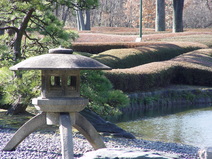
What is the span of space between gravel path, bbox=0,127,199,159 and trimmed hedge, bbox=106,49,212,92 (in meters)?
5.76

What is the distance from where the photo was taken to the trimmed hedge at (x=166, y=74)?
12.8 m

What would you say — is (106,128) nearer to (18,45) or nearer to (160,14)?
(18,45)

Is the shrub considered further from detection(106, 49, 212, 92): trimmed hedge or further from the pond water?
detection(106, 49, 212, 92): trimmed hedge

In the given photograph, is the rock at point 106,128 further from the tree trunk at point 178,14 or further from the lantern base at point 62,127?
the tree trunk at point 178,14

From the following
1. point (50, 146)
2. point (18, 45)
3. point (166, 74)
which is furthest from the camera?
point (166, 74)

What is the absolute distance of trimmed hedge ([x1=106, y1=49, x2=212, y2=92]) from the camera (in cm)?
1276

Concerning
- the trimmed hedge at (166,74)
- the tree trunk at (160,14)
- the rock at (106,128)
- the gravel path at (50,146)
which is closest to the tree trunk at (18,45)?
the gravel path at (50,146)

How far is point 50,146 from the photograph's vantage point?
18.0 feet

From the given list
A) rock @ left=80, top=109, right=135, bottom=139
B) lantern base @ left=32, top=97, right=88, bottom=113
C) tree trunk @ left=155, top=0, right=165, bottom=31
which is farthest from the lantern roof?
tree trunk @ left=155, top=0, right=165, bottom=31

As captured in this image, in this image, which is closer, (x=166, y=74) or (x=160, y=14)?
(x=166, y=74)

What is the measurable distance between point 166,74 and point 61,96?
33.9ft

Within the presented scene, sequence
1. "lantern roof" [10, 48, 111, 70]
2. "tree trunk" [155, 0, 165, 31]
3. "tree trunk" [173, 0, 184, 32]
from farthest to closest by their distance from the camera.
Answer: "tree trunk" [155, 0, 165, 31] → "tree trunk" [173, 0, 184, 32] → "lantern roof" [10, 48, 111, 70]

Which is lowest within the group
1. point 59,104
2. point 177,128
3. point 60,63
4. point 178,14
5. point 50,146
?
point 177,128

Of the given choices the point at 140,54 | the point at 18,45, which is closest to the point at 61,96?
the point at 18,45
